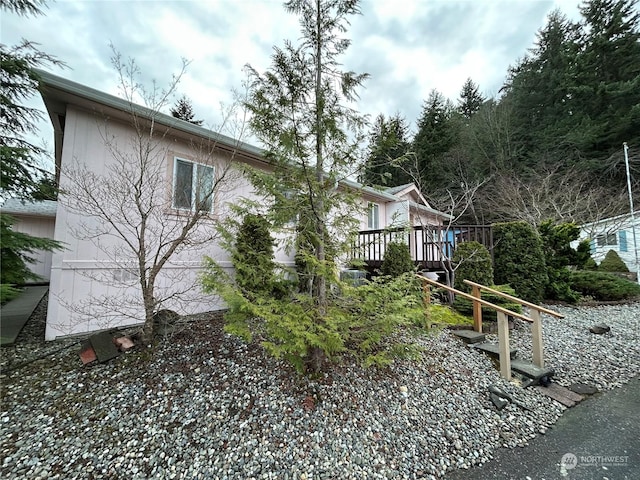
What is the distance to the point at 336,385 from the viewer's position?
304 cm

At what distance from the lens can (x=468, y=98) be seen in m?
23.4

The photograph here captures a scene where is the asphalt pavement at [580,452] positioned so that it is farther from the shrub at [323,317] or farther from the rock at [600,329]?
the rock at [600,329]

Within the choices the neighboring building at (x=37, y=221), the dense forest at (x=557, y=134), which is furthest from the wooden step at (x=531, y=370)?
the neighboring building at (x=37, y=221)

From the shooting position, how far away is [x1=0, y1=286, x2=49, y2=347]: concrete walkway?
3.89 meters

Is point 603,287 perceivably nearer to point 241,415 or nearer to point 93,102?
point 241,415

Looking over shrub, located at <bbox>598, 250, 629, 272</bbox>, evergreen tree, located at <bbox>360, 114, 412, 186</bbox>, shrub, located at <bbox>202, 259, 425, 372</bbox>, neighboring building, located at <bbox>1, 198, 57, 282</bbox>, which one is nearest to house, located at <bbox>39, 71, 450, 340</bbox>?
evergreen tree, located at <bbox>360, 114, 412, 186</bbox>

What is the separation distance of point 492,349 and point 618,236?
54.9 feet

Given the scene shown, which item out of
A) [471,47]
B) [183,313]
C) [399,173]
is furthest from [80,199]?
[399,173]

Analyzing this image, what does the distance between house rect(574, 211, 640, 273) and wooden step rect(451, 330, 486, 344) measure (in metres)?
10.6

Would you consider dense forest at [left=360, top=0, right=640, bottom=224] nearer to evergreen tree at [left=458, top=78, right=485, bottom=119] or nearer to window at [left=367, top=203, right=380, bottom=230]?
window at [left=367, top=203, right=380, bottom=230]

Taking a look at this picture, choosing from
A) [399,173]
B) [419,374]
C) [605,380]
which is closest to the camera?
[419,374]

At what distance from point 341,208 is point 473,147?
1914 cm

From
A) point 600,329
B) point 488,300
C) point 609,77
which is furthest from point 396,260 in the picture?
point 609,77

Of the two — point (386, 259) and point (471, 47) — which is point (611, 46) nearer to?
point (471, 47)
